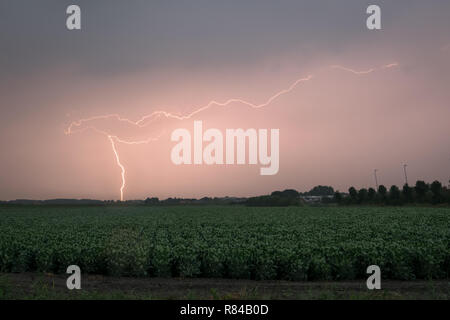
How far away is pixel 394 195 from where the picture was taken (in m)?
102

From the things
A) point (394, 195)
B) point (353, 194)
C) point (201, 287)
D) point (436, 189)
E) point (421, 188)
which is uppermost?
point (421, 188)

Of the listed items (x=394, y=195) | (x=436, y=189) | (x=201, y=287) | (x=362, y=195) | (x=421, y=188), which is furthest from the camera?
(x=362, y=195)

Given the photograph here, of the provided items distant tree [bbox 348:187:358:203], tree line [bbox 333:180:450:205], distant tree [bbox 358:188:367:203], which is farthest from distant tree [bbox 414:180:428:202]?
distant tree [bbox 348:187:358:203]

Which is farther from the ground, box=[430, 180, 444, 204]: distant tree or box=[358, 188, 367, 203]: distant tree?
box=[430, 180, 444, 204]: distant tree

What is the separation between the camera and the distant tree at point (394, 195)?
99.3 metres

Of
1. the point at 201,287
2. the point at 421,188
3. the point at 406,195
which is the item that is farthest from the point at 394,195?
the point at 201,287

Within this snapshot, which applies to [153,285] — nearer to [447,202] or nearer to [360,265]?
[360,265]

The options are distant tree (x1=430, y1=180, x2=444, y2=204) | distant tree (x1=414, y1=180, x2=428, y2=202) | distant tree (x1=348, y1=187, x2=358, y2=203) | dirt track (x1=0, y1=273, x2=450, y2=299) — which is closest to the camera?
dirt track (x1=0, y1=273, x2=450, y2=299)

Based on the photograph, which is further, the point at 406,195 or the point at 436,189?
the point at 406,195

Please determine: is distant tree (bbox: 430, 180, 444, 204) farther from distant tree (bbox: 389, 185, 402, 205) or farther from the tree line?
distant tree (bbox: 389, 185, 402, 205)

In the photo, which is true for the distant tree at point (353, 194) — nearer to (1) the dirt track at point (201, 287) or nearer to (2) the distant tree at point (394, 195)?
(2) the distant tree at point (394, 195)

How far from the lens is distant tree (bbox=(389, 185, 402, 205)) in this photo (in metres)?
99.3

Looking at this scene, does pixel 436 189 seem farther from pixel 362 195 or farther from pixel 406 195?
pixel 362 195

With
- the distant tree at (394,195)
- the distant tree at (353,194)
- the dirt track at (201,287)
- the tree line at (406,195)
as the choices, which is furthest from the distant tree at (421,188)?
the dirt track at (201,287)
